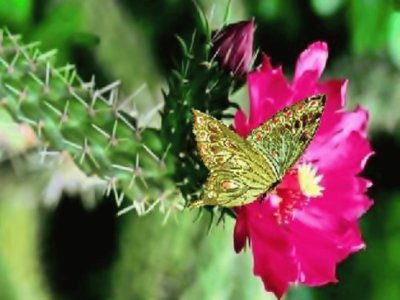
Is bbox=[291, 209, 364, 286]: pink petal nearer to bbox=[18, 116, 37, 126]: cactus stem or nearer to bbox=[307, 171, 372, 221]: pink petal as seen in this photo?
bbox=[307, 171, 372, 221]: pink petal

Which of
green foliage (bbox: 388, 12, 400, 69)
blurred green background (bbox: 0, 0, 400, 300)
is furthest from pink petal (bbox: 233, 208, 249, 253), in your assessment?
green foliage (bbox: 388, 12, 400, 69)

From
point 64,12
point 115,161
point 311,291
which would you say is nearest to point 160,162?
point 115,161

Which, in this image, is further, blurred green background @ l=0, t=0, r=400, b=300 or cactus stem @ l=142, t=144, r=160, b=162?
blurred green background @ l=0, t=0, r=400, b=300

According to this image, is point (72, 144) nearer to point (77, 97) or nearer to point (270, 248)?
point (77, 97)

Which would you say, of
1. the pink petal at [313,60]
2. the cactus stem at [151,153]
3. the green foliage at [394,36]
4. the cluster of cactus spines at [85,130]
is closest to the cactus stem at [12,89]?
the cluster of cactus spines at [85,130]

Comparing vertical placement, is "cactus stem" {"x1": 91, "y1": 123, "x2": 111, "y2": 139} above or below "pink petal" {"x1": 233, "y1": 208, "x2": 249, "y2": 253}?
above

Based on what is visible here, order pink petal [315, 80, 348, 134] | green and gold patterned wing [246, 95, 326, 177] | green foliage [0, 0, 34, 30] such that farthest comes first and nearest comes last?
green foliage [0, 0, 34, 30] < pink petal [315, 80, 348, 134] < green and gold patterned wing [246, 95, 326, 177]

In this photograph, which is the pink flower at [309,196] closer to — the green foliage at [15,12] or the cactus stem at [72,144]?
the cactus stem at [72,144]

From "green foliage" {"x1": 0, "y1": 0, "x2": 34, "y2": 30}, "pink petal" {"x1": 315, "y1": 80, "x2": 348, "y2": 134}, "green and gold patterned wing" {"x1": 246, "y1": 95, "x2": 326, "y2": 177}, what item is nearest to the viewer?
"green and gold patterned wing" {"x1": 246, "y1": 95, "x2": 326, "y2": 177}
